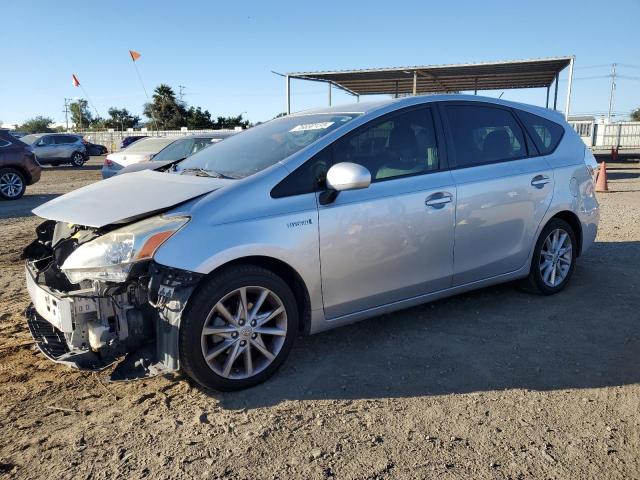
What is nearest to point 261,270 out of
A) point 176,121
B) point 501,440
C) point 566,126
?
point 501,440

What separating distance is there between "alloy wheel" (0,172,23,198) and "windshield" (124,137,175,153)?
2.72 metres

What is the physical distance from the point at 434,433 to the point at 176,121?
5988 cm

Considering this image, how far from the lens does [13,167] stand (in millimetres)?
12352

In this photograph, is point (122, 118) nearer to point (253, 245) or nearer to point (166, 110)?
point (166, 110)

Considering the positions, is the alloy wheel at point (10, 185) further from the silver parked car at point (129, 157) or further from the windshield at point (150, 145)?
the windshield at point (150, 145)

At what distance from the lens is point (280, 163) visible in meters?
3.35

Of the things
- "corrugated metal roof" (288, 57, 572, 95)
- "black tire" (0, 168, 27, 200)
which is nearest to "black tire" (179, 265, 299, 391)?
"black tire" (0, 168, 27, 200)

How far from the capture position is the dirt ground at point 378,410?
98.3 inches

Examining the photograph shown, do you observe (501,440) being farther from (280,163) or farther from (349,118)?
(349,118)

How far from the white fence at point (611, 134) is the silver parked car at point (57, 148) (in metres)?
26.9

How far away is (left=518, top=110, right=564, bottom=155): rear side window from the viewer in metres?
4.68

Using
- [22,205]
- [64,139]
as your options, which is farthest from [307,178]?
[64,139]

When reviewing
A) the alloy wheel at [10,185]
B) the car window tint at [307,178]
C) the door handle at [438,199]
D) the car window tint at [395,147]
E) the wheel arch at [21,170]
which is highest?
the car window tint at [395,147]

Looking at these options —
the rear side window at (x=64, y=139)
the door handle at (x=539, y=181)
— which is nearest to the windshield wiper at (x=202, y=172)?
the door handle at (x=539, y=181)
